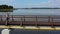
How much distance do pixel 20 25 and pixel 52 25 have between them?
8.40ft

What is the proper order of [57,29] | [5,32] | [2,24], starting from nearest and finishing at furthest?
[5,32] → [57,29] → [2,24]

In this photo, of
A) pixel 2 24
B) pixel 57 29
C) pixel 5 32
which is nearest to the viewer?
pixel 5 32

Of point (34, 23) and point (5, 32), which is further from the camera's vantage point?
point (34, 23)

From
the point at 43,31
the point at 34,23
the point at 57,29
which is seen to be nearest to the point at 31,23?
the point at 34,23

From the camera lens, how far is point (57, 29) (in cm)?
1470

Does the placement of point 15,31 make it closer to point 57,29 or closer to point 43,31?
point 43,31

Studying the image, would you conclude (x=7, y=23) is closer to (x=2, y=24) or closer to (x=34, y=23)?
(x=2, y=24)

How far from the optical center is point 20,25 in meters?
15.3

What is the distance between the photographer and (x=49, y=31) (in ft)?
50.3

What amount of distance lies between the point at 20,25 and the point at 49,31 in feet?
7.85

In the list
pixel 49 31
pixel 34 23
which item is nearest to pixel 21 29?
pixel 34 23

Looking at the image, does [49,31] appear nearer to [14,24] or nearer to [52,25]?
[52,25]

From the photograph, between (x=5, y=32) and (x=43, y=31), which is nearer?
(x=5, y=32)

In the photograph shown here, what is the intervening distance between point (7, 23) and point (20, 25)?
110 centimetres
